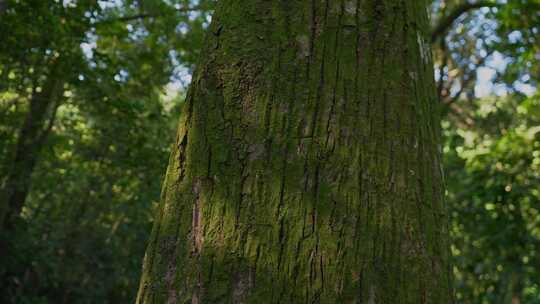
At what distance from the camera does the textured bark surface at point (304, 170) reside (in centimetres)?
137

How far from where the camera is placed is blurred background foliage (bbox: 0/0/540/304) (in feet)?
22.9

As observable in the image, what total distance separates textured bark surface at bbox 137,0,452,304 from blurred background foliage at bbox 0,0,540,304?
5102 millimetres

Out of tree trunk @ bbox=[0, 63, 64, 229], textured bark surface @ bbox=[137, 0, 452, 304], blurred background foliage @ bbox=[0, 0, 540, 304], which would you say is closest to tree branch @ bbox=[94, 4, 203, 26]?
blurred background foliage @ bbox=[0, 0, 540, 304]

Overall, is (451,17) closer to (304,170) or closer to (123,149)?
(123,149)

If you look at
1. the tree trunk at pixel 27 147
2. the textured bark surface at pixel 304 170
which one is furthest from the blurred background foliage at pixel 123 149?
the textured bark surface at pixel 304 170

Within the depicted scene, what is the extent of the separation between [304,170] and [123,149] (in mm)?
8936

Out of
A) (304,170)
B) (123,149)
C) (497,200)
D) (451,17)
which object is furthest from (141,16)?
(304,170)

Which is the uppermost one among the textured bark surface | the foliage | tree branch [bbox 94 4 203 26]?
tree branch [bbox 94 4 203 26]

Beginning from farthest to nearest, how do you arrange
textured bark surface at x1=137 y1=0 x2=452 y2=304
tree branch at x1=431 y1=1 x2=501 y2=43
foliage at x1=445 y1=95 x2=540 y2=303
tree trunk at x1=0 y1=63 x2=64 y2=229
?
tree branch at x1=431 y1=1 x2=501 y2=43 < tree trunk at x1=0 y1=63 x2=64 y2=229 < foliage at x1=445 y1=95 x2=540 y2=303 < textured bark surface at x1=137 y1=0 x2=452 y2=304

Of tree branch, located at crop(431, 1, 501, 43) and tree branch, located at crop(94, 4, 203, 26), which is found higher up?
tree branch, located at crop(431, 1, 501, 43)

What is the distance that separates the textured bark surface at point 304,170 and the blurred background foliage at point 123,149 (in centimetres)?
510

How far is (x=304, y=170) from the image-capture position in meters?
1.44

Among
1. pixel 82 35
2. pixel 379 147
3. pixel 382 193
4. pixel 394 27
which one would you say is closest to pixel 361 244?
pixel 382 193

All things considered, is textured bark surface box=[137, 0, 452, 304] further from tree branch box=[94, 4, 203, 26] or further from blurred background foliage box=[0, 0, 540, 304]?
tree branch box=[94, 4, 203, 26]
